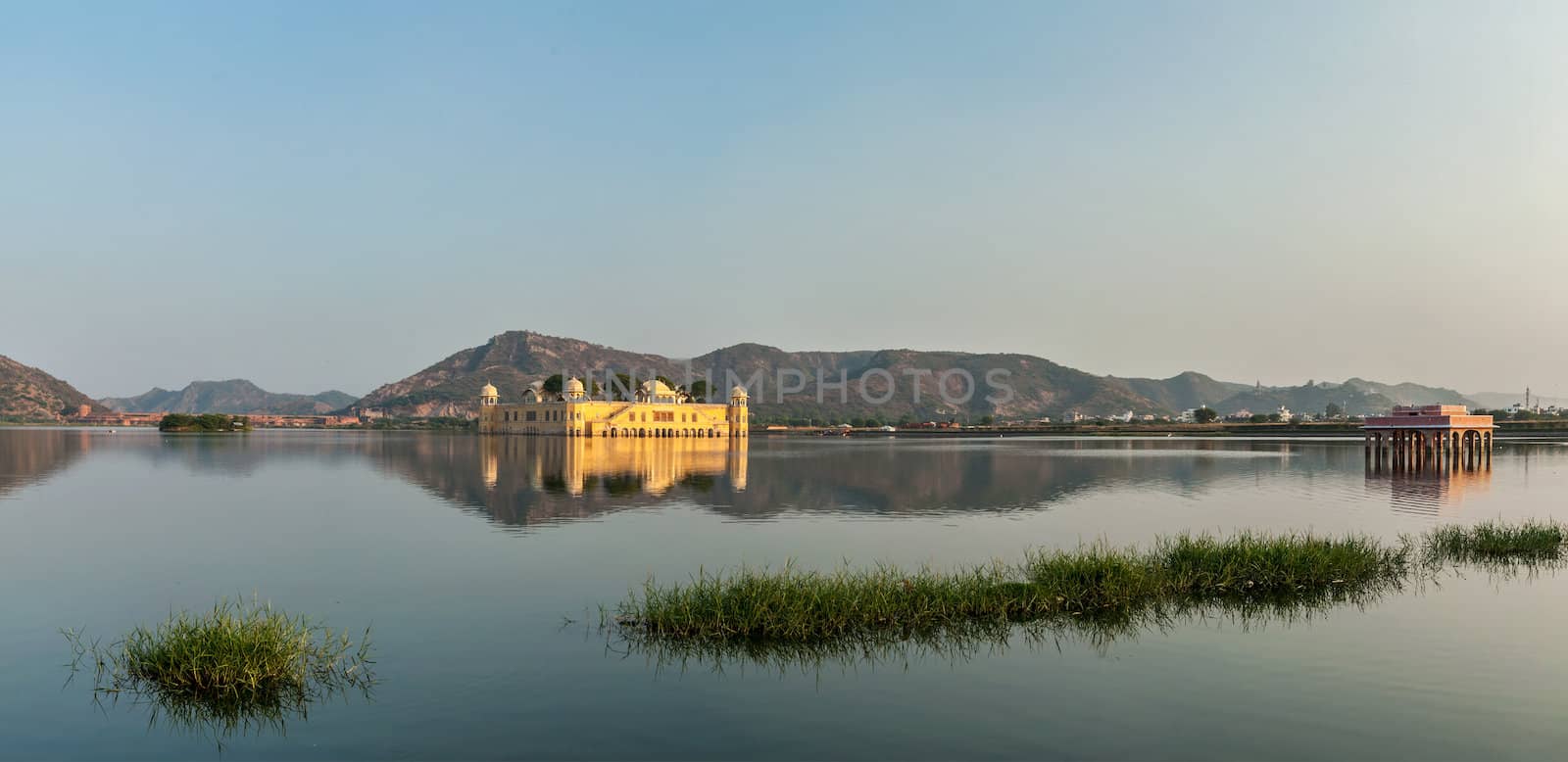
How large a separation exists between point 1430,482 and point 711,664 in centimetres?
4571

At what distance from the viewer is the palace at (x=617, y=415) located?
13088cm

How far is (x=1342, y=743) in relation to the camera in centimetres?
1014

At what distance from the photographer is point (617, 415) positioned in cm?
13325

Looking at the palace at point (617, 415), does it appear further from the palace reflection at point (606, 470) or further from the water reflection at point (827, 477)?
the water reflection at point (827, 477)

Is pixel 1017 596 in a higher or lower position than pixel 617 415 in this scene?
lower

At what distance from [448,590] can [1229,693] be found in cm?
1345

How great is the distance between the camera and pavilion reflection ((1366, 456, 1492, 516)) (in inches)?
1375

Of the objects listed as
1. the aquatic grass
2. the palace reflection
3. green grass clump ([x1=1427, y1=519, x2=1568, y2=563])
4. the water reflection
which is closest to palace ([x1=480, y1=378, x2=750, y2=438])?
the palace reflection

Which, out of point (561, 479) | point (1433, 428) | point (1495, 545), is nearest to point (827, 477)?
point (561, 479)

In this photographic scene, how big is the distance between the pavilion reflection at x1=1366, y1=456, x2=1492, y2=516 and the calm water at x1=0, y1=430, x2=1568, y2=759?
3.67 ft

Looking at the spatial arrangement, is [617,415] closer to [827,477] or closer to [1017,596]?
[827,477]

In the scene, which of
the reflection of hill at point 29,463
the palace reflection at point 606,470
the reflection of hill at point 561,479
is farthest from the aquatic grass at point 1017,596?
the reflection of hill at point 29,463

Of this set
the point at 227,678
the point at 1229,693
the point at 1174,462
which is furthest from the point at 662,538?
the point at 1174,462

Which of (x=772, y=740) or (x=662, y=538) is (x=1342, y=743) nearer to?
(x=772, y=740)
